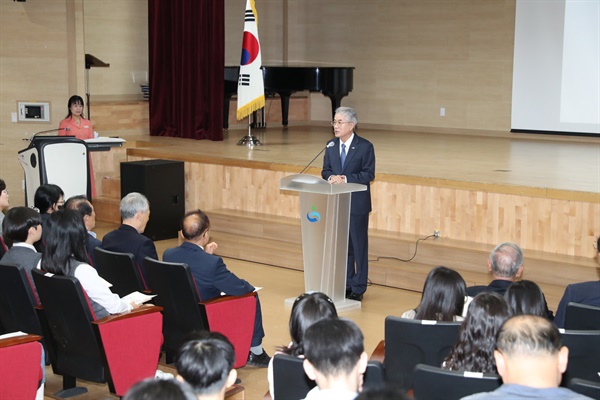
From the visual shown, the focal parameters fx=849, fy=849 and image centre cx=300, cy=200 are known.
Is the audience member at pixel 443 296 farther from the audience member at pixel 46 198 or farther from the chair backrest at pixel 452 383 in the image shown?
the audience member at pixel 46 198

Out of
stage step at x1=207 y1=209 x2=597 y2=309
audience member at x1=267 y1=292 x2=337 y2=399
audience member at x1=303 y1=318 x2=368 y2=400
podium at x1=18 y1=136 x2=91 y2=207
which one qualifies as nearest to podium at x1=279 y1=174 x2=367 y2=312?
stage step at x1=207 y1=209 x2=597 y2=309

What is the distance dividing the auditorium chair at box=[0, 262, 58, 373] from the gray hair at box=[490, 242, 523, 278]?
224 centimetres

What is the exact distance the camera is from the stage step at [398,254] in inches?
→ 252

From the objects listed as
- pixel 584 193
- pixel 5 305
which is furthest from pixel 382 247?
pixel 5 305

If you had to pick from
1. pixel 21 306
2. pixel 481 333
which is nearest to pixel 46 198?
pixel 21 306

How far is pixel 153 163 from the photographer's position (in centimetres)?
883

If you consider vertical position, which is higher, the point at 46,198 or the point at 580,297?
the point at 46,198

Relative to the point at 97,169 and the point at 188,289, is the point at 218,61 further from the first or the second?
the point at 188,289

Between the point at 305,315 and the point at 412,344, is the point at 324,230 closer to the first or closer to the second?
the point at 412,344

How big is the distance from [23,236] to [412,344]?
2217 millimetres

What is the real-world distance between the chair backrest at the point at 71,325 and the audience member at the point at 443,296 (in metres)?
1.57

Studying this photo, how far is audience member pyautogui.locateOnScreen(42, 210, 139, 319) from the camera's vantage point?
411cm

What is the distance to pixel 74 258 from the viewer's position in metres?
4.18

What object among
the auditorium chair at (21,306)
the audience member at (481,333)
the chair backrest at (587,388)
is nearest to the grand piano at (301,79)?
the auditorium chair at (21,306)
